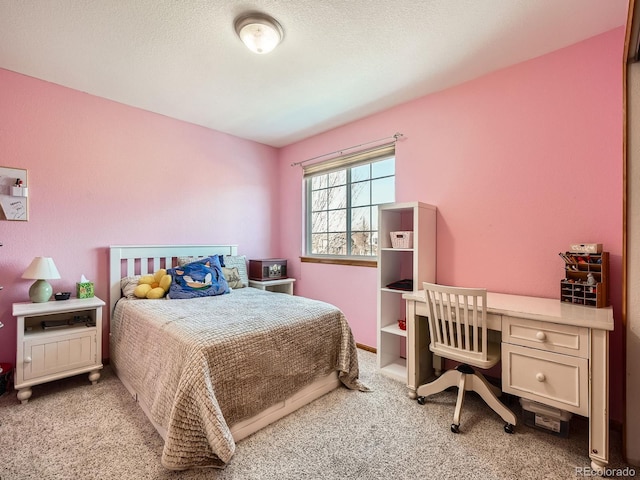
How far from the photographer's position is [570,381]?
1569 mm

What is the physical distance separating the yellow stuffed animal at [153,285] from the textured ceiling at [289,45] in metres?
1.66

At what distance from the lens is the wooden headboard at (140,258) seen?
2.75 meters

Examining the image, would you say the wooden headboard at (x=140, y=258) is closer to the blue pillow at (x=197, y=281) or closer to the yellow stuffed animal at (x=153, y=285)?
the yellow stuffed animal at (x=153, y=285)

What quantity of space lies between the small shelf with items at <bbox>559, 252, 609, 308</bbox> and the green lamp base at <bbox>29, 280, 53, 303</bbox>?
3757mm

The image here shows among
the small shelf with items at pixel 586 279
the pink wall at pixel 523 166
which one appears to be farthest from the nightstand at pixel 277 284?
the small shelf with items at pixel 586 279

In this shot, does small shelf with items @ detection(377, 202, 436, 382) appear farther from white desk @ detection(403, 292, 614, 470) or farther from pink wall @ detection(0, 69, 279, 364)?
Result: pink wall @ detection(0, 69, 279, 364)

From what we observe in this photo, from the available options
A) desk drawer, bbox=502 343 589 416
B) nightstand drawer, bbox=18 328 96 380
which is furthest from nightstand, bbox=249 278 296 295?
desk drawer, bbox=502 343 589 416

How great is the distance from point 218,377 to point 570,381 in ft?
6.17

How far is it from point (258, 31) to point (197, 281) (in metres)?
2.06

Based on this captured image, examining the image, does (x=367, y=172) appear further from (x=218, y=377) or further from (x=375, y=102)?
(x=218, y=377)

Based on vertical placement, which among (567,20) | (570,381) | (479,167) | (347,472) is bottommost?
(347,472)

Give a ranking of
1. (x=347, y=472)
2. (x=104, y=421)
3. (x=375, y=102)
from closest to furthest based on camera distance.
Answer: (x=347, y=472) < (x=104, y=421) < (x=375, y=102)

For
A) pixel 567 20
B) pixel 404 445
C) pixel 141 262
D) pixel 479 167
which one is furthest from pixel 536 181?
pixel 141 262

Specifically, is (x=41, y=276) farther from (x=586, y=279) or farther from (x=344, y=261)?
(x=586, y=279)
